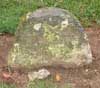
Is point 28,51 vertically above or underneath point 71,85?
above

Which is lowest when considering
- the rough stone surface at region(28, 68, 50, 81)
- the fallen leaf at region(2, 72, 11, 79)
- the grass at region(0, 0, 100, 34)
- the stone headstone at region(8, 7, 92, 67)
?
the fallen leaf at region(2, 72, 11, 79)

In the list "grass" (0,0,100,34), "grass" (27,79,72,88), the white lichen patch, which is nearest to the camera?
"grass" (27,79,72,88)

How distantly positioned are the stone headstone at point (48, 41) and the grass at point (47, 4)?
1424mm

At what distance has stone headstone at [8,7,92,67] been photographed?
4664mm

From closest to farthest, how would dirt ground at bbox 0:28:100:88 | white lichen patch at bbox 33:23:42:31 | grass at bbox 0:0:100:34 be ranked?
dirt ground at bbox 0:28:100:88 → white lichen patch at bbox 33:23:42:31 → grass at bbox 0:0:100:34

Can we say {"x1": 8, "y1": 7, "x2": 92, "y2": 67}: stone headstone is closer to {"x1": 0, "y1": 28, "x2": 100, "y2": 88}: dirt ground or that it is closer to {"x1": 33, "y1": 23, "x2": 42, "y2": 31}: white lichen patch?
{"x1": 33, "y1": 23, "x2": 42, "y2": 31}: white lichen patch

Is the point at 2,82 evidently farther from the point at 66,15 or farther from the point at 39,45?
the point at 66,15

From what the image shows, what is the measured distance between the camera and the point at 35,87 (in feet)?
14.4

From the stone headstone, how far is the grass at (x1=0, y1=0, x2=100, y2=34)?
4.67ft

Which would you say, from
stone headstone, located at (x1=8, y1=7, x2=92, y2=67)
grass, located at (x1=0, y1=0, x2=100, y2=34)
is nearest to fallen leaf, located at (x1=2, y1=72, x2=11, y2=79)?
stone headstone, located at (x1=8, y1=7, x2=92, y2=67)

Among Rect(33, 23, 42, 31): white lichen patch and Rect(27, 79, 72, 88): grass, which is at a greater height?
Rect(33, 23, 42, 31): white lichen patch

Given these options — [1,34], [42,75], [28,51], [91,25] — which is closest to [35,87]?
[42,75]

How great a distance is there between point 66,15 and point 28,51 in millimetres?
642

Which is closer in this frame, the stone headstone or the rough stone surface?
the rough stone surface
